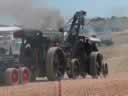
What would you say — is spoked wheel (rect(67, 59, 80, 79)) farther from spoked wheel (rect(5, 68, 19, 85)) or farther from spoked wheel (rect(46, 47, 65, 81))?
spoked wheel (rect(5, 68, 19, 85))

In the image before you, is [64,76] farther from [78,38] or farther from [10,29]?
[10,29]

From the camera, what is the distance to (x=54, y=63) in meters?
32.9

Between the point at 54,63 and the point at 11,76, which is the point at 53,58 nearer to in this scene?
the point at 54,63

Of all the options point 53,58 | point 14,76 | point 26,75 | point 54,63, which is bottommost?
point 26,75

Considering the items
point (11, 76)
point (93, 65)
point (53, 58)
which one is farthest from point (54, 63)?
point (93, 65)

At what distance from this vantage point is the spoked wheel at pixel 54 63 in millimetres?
32594

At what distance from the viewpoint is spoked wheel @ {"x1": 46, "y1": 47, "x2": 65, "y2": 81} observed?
3259cm

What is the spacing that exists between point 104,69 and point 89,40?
2.45m

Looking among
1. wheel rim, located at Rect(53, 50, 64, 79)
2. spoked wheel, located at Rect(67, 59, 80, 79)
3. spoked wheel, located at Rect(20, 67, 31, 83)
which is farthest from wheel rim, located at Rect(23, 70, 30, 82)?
spoked wheel, located at Rect(67, 59, 80, 79)

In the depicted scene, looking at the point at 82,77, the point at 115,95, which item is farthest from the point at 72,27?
the point at 115,95

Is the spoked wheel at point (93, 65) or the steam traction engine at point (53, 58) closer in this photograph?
the steam traction engine at point (53, 58)

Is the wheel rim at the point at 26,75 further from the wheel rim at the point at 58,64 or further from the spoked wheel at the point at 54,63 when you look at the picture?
the wheel rim at the point at 58,64

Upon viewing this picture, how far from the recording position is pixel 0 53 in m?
32.4

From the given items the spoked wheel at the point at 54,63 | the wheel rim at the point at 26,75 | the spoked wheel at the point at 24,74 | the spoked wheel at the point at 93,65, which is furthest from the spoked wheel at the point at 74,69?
the wheel rim at the point at 26,75
